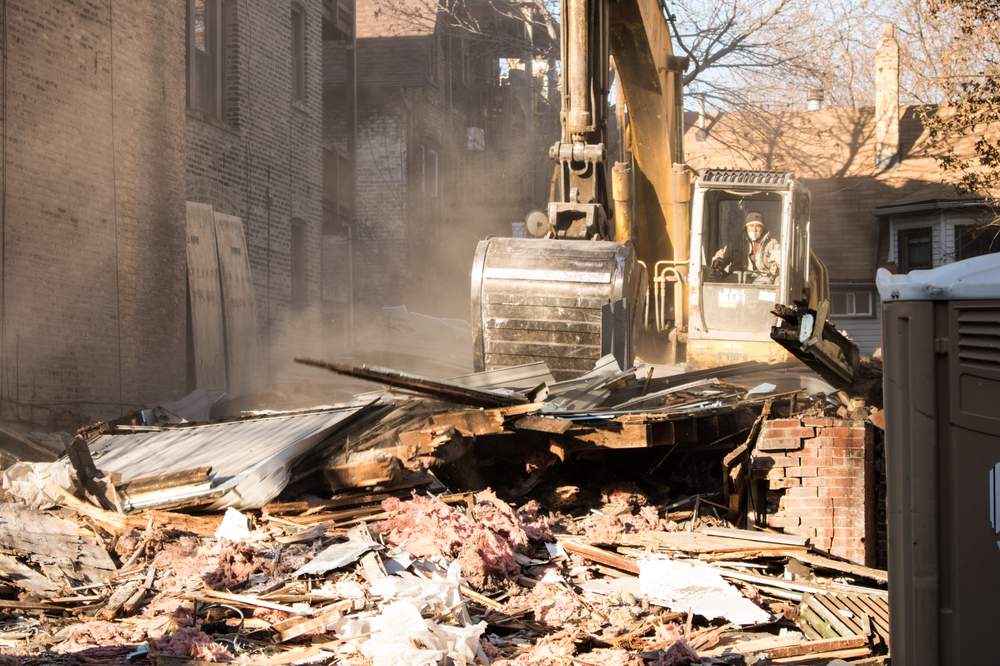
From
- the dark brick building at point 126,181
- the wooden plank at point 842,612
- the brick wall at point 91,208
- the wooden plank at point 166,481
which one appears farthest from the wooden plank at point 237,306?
the wooden plank at point 842,612

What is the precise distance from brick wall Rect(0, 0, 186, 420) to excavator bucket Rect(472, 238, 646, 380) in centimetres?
531

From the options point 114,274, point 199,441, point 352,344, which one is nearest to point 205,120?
point 114,274

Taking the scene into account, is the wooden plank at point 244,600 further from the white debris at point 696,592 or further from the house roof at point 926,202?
the house roof at point 926,202

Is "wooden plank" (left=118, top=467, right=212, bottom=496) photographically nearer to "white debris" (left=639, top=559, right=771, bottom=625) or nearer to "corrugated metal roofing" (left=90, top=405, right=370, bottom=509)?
"corrugated metal roofing" (left=90, top=405, right=370, bottom=509)

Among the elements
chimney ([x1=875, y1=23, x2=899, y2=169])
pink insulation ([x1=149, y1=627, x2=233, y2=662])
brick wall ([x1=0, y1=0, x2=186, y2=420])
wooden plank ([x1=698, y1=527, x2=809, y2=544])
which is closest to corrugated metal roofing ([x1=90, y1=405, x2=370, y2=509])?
pink insulation ([x1=149, y1=627, x2=233, y2=662])

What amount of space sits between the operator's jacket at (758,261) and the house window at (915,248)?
17564 millimetres

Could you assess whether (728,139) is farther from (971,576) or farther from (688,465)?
(971,576)

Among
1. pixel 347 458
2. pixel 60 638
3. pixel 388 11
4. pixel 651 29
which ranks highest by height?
pixel 388 11

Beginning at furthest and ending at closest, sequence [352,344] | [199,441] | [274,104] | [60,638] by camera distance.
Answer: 1. [352,344]
2. [274,104]
3. [199,441]
4. [60,638]

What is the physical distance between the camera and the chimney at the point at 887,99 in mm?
31922

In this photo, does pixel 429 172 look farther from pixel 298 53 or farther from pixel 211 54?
pixel 211 54

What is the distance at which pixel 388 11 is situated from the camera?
34438 mm

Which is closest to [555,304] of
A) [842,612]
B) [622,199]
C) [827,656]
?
[622,199]

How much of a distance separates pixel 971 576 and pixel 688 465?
734 cm
